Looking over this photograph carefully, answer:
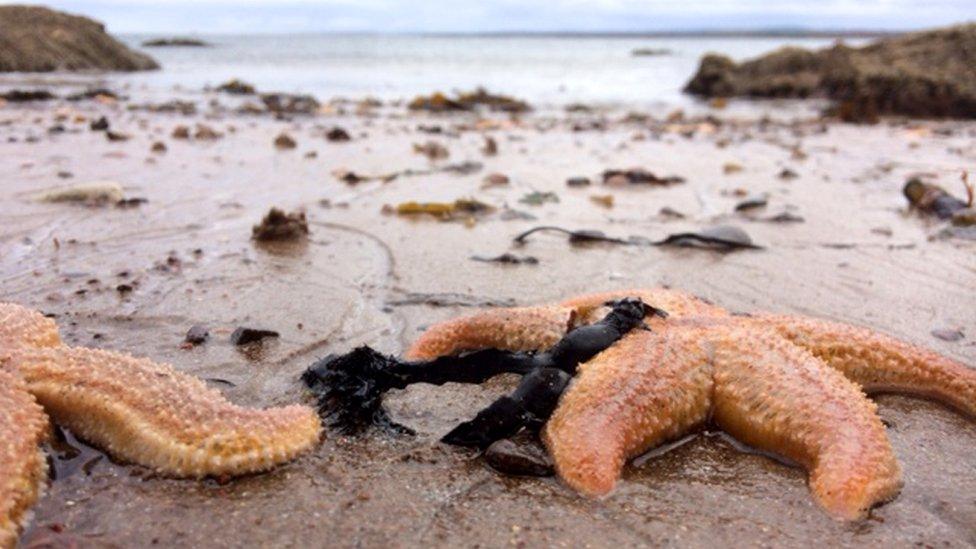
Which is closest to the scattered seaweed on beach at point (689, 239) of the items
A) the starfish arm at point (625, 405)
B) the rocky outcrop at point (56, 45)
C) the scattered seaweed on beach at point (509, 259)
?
the scattered seaweed on beach at point (509, 259)

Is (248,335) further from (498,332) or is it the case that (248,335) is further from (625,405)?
(625,405)

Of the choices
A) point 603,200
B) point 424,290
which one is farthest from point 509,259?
point 603,200

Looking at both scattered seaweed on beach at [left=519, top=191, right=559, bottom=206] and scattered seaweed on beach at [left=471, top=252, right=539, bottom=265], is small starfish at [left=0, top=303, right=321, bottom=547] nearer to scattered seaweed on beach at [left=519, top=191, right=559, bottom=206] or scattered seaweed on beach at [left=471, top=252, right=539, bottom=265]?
scattered seaweed on beach at [left=471, top=252, right=539, bottom=265]

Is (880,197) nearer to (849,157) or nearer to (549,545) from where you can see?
(849,157)

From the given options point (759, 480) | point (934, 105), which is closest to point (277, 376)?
point (759, 480)

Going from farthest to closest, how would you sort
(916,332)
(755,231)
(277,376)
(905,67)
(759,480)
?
1. (905,67)
2. (755,231)
3. (916,332)
4. (277,376)
5. (759,480)

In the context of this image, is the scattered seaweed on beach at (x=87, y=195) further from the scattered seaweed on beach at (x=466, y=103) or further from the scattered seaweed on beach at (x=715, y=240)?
the scattered seaweed on beach at (x=466, y=103)
